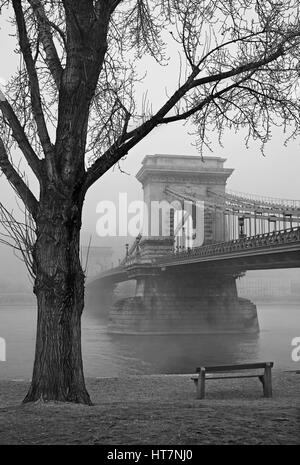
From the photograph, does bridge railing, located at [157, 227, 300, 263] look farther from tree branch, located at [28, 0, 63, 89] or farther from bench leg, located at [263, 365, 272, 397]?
tree branch, located at [28, 0, 63, 89]

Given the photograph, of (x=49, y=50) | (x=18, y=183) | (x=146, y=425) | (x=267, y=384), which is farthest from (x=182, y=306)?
(x=146, y=425)

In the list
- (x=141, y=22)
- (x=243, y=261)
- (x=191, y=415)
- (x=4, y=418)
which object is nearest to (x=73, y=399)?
(x=4, y=418)

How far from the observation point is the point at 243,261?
3316 centimetres

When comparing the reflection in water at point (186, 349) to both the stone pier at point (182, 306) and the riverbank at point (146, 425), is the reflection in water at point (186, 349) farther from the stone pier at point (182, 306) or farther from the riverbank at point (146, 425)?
the riverbank at point (146, 425)

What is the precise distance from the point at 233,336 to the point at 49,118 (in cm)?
3979

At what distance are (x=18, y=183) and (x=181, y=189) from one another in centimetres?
5954

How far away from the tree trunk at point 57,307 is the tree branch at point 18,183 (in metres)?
0.32

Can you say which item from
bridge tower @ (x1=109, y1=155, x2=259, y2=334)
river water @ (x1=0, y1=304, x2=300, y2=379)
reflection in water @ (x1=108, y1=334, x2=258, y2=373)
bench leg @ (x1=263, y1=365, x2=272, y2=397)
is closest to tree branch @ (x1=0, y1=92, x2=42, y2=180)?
bench leg @ (x1=263, y1=365, x2=272, y2=397)

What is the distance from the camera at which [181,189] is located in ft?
216

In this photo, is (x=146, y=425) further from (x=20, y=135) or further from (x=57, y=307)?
(x=20, y=135)

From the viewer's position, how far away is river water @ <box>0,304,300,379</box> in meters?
24.6

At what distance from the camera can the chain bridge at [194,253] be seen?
108 feet

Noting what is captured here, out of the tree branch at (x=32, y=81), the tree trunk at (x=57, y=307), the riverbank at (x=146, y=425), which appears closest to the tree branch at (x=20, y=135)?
the tree branch at (x=32, y=81)

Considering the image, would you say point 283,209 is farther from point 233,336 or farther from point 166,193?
point 166,193
